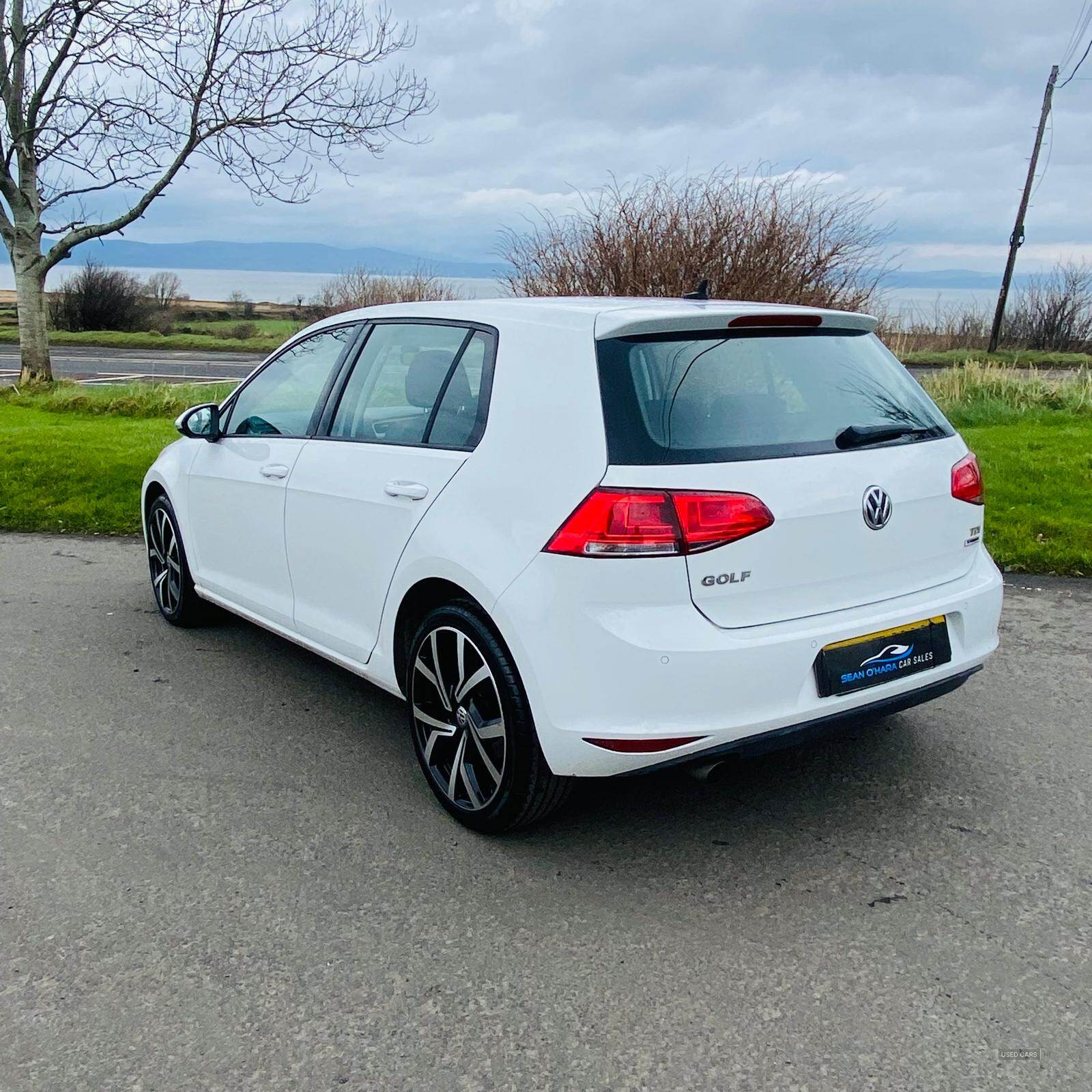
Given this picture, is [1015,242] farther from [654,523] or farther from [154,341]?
[654,523]

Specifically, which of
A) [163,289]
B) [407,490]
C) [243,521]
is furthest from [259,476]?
[163,289]

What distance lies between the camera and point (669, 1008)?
2.66 meters

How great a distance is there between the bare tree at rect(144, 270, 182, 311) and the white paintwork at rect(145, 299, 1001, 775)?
43.5m

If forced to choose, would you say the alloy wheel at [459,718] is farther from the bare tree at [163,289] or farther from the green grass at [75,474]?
the bare tree at [163,289]

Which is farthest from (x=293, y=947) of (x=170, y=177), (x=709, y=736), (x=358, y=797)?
(x=170, y=177)

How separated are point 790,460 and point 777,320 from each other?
56 centimetres

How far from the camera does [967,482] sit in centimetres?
367

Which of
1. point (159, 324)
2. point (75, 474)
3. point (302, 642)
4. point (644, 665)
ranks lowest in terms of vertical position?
point (302, 642)

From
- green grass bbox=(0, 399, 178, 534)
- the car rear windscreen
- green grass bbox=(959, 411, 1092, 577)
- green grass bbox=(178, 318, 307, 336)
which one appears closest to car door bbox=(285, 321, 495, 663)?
the car rear windscreen

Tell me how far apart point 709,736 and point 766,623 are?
0.36 m

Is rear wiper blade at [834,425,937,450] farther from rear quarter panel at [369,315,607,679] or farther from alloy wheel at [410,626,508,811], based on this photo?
alloy wheel at [410,626,508,811]

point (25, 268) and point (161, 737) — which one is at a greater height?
point (25, 268)

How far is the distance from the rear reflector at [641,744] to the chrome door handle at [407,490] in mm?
1055

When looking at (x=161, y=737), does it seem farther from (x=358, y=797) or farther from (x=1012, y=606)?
(x=1012, y=606)
